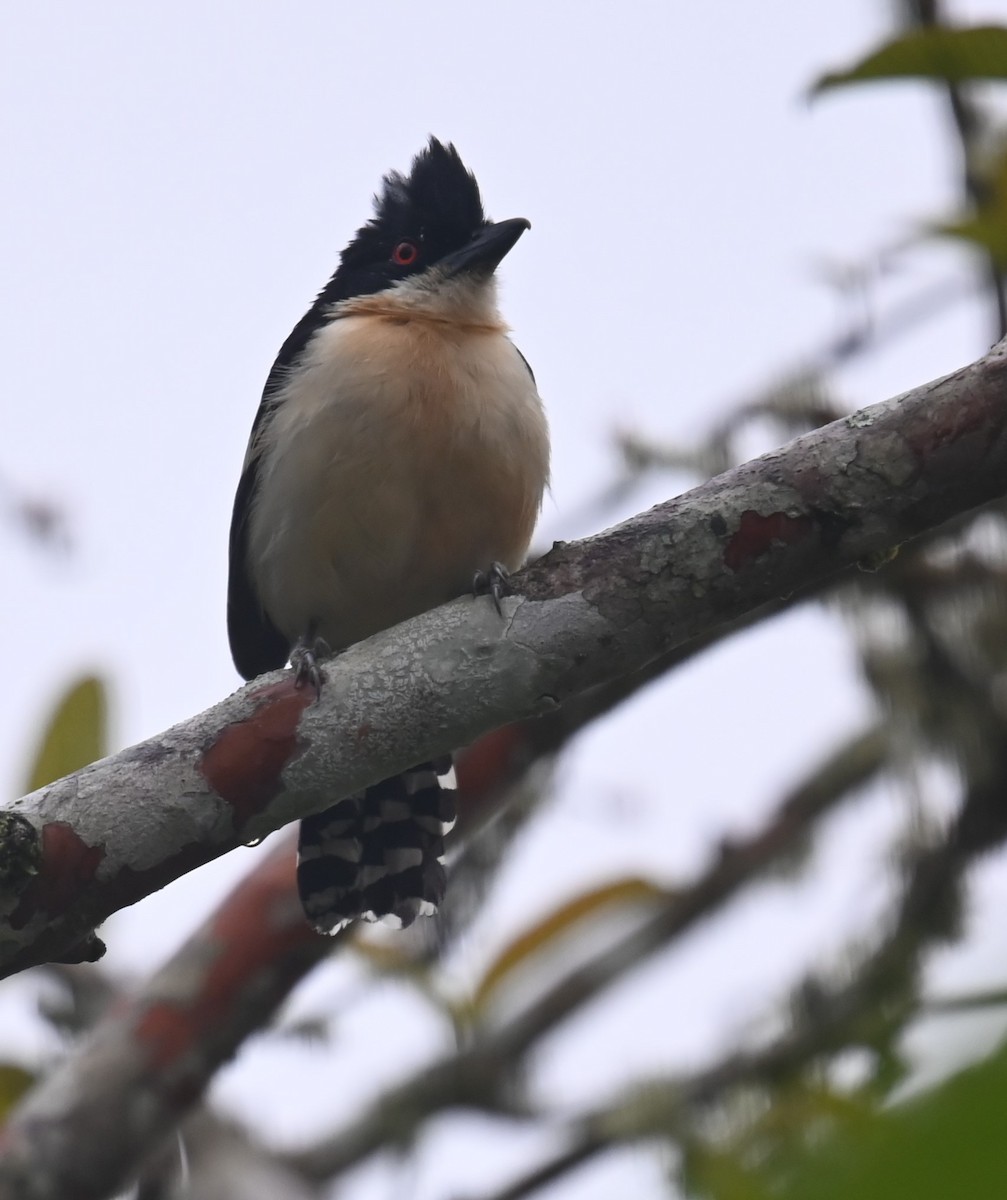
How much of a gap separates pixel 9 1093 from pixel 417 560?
6.80 ft

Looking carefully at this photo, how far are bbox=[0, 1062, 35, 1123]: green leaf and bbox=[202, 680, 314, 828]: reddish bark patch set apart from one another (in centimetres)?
219

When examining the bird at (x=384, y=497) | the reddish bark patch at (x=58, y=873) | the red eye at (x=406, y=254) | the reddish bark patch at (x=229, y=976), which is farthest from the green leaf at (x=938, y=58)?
the reddish bark patch at (x=229, y=976)

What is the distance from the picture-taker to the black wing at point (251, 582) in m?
4.91

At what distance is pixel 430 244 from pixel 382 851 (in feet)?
6.93

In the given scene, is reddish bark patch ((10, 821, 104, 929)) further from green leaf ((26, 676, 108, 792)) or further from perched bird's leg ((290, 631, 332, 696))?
green leaf ((26, 676, 108, 792))

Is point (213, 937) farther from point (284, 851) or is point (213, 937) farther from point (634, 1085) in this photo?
point (634, 1085)

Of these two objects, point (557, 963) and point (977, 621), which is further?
point (557, 963)

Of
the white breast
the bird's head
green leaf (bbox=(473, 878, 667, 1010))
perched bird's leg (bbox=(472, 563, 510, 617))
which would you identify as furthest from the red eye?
green leaf (bbox=(473, 878, 667, 1010))

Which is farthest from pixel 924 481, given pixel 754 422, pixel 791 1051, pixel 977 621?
pixel 791 1051

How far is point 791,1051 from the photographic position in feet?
13.1

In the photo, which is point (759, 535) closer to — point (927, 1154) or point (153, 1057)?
point (927, 1154)

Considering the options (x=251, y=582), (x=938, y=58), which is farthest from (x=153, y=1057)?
(x=938, y=58)

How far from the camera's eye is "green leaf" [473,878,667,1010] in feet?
15.5

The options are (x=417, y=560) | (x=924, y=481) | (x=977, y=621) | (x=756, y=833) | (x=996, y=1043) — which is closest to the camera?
(x=996, y=1043)
